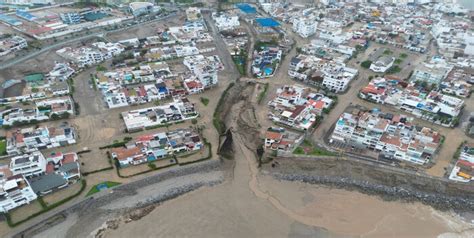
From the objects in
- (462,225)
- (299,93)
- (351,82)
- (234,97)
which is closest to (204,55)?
(234,97)

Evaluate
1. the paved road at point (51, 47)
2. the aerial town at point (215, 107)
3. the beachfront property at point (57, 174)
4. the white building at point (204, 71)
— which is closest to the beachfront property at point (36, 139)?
the aerial town at point (215, 107)

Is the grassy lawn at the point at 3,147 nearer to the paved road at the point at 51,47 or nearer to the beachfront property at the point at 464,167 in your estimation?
the paved road at the point at 51,47

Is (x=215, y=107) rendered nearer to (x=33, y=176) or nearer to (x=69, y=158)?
(x=69, y=158)

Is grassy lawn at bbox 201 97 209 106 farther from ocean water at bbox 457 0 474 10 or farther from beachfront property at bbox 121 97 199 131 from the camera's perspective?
ocean water at bbox 457 0 474 10

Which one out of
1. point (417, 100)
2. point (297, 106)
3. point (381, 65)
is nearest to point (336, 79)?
point (297, 106)

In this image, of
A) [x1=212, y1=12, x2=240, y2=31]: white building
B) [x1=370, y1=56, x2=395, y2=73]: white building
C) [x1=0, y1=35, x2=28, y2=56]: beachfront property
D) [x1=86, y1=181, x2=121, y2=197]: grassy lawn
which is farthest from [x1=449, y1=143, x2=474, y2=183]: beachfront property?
[x1=0, y1=35, x2=28, y2=56]: beachfront property
